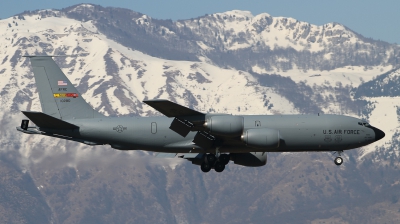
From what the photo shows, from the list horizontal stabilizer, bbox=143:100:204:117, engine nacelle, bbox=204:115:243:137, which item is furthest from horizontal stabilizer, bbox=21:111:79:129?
engine nacelle, bbox=204:115:243:137

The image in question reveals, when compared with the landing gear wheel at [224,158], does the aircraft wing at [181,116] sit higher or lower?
higher

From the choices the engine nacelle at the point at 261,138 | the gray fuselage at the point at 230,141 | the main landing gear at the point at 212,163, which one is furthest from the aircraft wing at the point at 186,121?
the engine nacelle at the point at 261,138

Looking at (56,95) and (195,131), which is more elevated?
(56,95)

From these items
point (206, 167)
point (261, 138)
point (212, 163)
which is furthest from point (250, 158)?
point (261, 138)

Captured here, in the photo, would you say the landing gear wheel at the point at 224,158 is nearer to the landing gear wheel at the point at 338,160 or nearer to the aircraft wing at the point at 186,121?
the aircraft wing at the point at 186,121

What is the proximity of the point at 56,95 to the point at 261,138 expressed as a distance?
70.9 ft

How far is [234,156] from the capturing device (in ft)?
300

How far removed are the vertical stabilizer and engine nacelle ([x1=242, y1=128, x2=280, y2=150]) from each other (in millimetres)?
15891

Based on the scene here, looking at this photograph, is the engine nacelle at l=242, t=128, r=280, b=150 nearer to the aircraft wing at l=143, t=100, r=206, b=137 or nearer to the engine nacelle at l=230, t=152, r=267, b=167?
the aircraft wing at l=143, t=100, r=206, b=137

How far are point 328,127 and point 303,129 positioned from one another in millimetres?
2616

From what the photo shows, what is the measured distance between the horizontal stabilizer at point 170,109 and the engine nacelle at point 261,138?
5715mm

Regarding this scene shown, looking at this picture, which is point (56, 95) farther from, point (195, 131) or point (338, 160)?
point (338, 160)

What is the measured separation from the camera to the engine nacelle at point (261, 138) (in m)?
82.8

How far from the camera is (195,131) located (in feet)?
278
